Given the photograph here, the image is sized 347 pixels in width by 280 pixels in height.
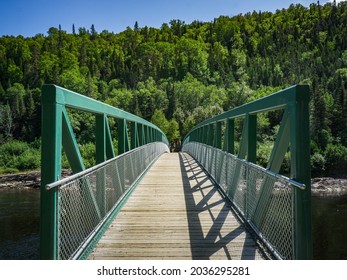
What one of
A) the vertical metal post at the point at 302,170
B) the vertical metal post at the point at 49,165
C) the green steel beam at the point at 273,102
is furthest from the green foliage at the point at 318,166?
the vertical metal post at the point at 49,165

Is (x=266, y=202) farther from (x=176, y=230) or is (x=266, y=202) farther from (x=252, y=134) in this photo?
(x=176, y=230)

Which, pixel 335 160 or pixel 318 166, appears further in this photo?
pixel 335 160

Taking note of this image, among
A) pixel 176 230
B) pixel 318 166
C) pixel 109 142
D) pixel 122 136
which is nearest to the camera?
pixel 176 230

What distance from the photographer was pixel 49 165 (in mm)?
3168

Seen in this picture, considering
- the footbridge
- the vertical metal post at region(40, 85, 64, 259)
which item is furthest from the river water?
the vertical metal post at region(40, 85, 64, 259)

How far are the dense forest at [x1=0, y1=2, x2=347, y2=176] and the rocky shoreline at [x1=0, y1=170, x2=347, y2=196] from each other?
8980 millimetres

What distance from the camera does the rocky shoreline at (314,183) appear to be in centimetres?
4944

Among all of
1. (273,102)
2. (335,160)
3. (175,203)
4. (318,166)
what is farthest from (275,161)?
(335,160)

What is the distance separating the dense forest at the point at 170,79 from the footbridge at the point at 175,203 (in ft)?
194

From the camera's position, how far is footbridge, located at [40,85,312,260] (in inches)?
128

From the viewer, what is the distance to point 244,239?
483 centimetres

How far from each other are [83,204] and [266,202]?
6.91 feet

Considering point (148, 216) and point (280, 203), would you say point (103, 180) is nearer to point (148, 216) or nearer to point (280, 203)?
point (148, 216)

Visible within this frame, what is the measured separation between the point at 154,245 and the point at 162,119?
274ft
